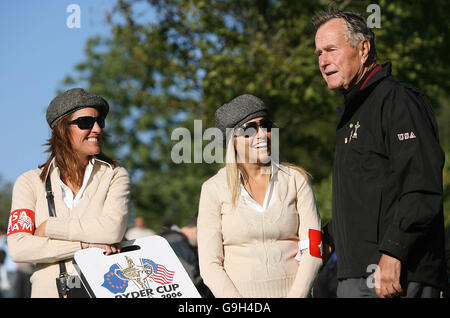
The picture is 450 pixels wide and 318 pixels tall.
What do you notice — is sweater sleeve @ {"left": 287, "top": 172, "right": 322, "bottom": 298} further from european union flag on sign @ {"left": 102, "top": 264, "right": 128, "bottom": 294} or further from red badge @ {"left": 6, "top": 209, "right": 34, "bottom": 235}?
red badge @ {"left": 6, "top": 209, "right": 34, "bottom": 235}

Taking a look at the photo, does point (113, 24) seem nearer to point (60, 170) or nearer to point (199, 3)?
point (199, 3)

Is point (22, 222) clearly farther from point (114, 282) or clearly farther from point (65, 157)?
point (114, 282)

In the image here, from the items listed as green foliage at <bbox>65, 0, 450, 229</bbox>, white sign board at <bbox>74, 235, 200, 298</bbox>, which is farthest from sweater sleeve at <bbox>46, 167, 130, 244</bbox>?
green foliage at <bbox>65, 0, 450, 229</bbox>

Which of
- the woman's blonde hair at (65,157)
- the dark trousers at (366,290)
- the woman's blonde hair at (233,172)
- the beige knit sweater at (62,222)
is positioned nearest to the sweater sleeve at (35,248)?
the beige knit sweater at (62,222)

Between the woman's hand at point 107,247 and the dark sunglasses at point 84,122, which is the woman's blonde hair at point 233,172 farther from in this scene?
the dark sunglasses at point 84,122

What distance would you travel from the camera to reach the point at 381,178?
3.32m

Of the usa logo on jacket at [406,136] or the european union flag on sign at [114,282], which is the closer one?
the usa logo on jacket at [406,136]

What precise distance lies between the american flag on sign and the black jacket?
3.23 feet

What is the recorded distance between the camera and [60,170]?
4254mm

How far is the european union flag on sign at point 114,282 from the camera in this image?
3760mm

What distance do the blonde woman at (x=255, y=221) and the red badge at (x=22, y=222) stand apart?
1016 millimetres

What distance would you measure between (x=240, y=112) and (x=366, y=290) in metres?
1.43

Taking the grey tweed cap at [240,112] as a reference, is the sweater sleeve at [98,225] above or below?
below

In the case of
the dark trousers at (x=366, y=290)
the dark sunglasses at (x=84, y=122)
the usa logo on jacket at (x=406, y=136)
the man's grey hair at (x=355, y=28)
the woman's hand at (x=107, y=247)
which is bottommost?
the dark trousers at (x=366, y=290)
